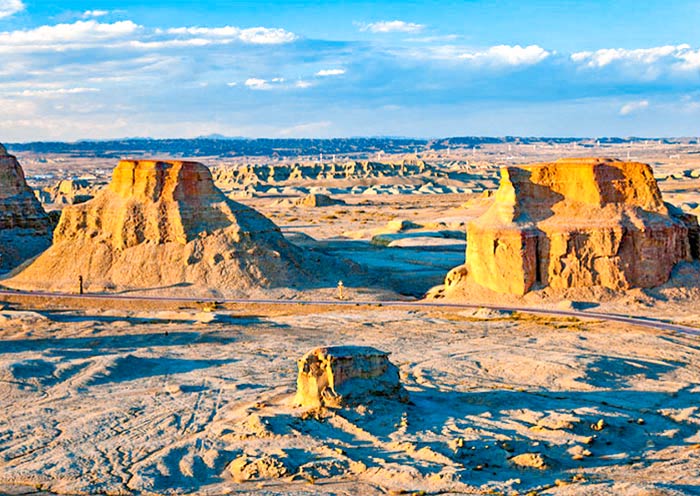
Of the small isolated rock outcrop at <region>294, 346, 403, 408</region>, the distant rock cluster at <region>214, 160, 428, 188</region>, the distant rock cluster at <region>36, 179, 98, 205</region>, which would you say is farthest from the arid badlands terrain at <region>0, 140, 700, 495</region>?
the distant rock cluster at <region>214, 160, 428, 188</region>

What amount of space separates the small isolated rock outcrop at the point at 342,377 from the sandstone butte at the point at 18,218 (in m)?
→ 39.7

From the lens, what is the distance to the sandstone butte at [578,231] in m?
46.6

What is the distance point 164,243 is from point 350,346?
27347 mm

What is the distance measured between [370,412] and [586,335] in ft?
53.4

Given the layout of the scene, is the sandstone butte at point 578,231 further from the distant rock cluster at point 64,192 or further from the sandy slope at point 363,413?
the distant rock cluster at point 64,192

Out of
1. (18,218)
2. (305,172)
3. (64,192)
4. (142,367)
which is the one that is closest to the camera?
(142,367)

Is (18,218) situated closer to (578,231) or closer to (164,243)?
(164,243)

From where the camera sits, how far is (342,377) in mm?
27641

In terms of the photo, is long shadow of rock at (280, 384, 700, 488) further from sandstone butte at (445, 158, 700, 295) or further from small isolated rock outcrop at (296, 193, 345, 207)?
small isolated rock outcrop at (296, 193, 345, 207)

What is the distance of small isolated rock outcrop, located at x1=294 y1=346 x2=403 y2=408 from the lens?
1083 inches

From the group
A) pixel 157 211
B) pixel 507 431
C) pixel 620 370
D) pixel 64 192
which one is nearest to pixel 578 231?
pixel 620 370

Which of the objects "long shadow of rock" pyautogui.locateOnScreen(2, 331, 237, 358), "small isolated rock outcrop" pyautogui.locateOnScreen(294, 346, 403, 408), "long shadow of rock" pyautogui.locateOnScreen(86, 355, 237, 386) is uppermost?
"small isolated rock outcrop" pyautogui.locateOnScreen(294, 346, 403, 408)

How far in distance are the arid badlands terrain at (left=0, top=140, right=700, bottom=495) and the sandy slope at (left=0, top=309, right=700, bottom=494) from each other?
0.35ft

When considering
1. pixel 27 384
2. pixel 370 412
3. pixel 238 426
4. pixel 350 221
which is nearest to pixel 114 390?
pixel 27 384
